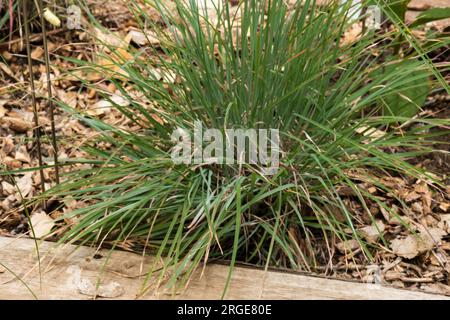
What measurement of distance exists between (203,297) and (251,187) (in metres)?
0.35

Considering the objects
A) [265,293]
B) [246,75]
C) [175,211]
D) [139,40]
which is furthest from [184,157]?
[139,40]

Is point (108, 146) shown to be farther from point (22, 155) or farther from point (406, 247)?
point (406, 247)

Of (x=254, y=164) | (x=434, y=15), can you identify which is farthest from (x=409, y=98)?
(x=254, y=164)

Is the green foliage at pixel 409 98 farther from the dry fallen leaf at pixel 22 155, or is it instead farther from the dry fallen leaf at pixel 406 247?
the dry fallen leaf at pixel 22 155

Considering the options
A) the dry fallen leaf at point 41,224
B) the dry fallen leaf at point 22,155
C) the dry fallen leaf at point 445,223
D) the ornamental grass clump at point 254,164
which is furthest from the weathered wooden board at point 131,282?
the dry fallen leaf at point 22,155

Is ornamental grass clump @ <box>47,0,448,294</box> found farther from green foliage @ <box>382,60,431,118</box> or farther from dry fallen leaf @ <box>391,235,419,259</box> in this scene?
green foliage @ <box>382,60,431,118</box>

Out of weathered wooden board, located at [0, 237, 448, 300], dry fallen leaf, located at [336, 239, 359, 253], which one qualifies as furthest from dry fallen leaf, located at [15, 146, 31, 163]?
dry fallen leaf, located at [336, 239, 359, 253]

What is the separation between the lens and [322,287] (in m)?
1.94

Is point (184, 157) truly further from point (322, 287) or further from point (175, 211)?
point (322, 287)

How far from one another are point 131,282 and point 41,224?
528 mm

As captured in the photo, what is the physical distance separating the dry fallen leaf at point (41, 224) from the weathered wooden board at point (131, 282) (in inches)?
8.1

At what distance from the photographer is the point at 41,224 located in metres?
2.34

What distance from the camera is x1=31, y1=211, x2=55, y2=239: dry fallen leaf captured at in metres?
2.31

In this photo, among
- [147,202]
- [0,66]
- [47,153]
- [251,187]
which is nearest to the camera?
[251,187]
